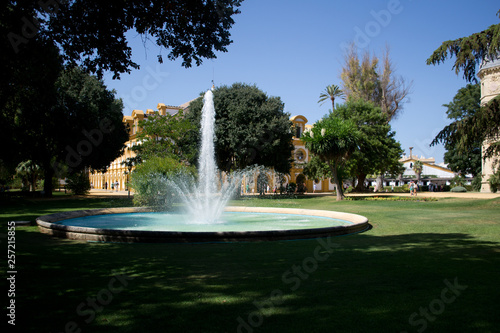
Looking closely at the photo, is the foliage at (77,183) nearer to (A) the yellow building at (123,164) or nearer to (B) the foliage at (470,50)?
(A) the yellow building at (123,164)

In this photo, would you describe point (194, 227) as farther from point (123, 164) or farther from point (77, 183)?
point (123, 164)

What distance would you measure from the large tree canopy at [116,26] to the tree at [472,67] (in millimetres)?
5937

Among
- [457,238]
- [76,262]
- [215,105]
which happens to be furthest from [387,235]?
[215,105]

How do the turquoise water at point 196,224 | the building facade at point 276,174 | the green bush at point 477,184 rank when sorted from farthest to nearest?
1. the building facade at point 276,174
2. the green bush at point 477,184
3. the turquoise water at point 196,224

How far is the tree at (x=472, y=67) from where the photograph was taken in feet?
31.1

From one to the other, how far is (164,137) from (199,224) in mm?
18008

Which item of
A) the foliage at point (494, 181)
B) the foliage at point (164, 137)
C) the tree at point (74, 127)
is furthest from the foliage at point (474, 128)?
the foliage at point (494, 181)

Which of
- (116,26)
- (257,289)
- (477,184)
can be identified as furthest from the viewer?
(477,184)

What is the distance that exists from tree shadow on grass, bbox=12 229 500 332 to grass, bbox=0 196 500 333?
0.05ft

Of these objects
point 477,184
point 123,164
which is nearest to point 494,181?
point 477,184

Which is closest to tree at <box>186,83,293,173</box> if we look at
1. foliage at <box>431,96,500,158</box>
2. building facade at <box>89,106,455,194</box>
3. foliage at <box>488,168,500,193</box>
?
building facade at <box>89,106,455,194</box>

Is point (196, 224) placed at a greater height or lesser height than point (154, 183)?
lesser

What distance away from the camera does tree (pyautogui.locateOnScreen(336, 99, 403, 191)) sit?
41.8 meters

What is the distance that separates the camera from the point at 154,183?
19094mm
